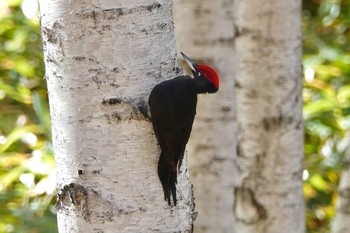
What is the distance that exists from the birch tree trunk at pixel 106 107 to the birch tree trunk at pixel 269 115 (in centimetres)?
84

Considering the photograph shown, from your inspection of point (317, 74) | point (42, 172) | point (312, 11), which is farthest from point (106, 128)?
point (312, 11)

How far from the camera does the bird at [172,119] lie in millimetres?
961

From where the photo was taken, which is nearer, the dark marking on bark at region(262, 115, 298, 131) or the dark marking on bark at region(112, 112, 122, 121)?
the dark marking on bark at region(112, 112, 122, 121)

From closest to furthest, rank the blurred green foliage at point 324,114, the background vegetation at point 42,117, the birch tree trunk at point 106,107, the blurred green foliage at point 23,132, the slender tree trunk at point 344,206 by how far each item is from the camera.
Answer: the birch tree trunk at point 106,107
the slender tree trunk at point 344,206
the blurred green foliage at point 23,132
the background vegetation at point 42,117
the blurred green foliage at point 324,114

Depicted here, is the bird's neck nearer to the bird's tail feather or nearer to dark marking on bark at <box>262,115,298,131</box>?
the bird's tail feather

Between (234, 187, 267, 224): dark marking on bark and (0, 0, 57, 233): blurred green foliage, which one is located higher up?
(234, 187, 267, 224): dark marking on bark

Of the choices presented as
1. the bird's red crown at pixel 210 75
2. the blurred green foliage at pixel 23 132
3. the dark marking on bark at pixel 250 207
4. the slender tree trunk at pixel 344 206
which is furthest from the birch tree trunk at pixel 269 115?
the blurred green foliage at pixel 23 132

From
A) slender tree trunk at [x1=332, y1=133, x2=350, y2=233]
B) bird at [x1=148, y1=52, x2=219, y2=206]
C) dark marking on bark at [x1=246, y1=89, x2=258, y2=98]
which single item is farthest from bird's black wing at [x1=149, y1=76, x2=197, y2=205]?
slender tree trunk at [x1=332, y1=133, x2=350, y2=233]

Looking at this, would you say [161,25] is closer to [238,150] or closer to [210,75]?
[210,75]

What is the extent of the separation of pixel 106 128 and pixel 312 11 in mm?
3428

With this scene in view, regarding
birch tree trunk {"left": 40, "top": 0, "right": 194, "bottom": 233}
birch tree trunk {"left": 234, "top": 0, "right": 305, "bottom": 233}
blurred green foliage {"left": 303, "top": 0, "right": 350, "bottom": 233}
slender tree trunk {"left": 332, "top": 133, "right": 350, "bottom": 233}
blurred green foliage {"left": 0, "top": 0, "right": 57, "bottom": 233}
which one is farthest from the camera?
blurred green foliage {"left": 303, "top": 0, "right": 350, "bottom": 233}

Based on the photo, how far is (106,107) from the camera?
0.94 meters

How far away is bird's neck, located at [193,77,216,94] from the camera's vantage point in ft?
3.68

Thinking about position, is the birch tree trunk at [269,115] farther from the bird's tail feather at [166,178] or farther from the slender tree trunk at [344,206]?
the bird's tail feather at [166,178]
